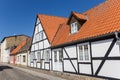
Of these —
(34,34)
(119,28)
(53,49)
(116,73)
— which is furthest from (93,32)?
(34,34)

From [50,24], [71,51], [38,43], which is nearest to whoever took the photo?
[71,51]

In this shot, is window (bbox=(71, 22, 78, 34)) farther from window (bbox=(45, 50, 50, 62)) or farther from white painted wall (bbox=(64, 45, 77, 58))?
window (bbox=(45, 50, 50, 62))

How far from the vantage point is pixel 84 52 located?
42.3ft

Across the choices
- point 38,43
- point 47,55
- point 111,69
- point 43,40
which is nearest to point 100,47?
point 111,69

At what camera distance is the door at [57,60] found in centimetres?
1746

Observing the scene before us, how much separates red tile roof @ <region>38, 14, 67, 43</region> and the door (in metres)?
2.52

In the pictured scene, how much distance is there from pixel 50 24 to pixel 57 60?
7169 millimetres

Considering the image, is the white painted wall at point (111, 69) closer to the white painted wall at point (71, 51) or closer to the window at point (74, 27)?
the white painted wall at point (71, 51)

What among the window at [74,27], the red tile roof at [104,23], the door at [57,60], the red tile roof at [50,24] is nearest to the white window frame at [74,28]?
the window at [74,27]

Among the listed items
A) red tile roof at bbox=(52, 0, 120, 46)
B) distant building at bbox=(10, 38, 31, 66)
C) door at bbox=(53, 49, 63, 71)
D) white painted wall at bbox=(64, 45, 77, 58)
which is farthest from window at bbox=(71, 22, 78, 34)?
distant building at bbox=(10, 38, 31, 66)

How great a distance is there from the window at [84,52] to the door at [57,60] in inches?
163

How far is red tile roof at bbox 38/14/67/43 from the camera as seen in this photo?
852 inches

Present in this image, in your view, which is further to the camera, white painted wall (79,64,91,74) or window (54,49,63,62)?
window (54,49,63,62)

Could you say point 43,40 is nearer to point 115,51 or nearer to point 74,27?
point 74,27
